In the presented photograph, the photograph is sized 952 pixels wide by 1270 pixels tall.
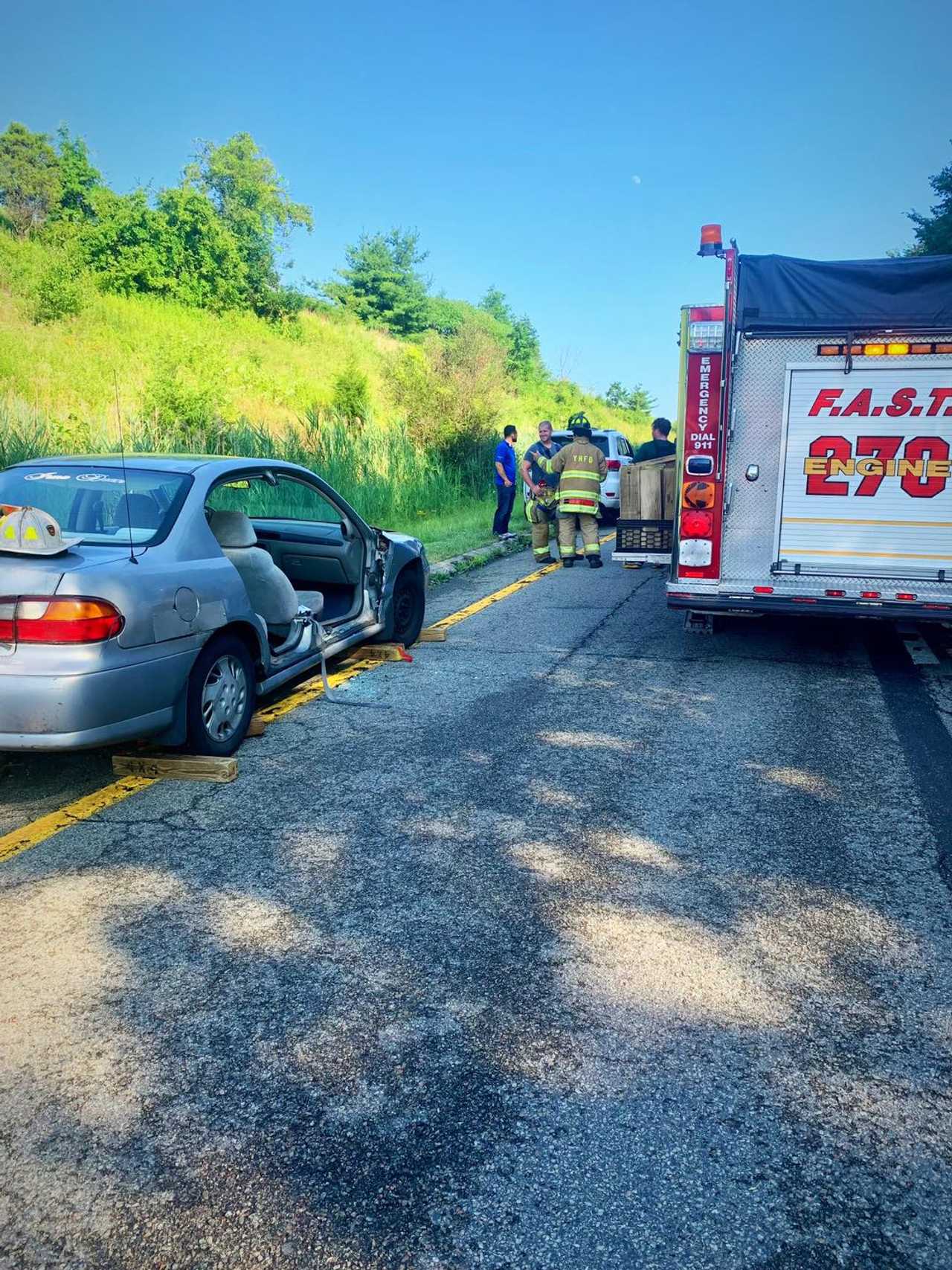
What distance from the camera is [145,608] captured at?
4.31 m

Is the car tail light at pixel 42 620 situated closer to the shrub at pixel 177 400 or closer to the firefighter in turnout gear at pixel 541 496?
the firefighter in turnout gear at pixel 541 496

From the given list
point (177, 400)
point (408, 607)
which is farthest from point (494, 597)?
point (177, 400)

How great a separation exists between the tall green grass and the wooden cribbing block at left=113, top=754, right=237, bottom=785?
254 inches

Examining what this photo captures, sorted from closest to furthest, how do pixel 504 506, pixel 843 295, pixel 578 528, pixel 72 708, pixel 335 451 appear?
pixel 72 708 → pixel 843 295 → pixel 578 528 → pixel 504 506 → pixel 335 451

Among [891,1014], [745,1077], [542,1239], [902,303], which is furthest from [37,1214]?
[902,303]

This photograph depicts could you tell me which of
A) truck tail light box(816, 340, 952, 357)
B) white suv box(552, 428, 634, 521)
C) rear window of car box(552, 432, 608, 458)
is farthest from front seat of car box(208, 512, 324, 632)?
white suv box(552, 428, 634, 521)

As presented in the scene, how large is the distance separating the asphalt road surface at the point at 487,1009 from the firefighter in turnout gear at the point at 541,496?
7.83 meters

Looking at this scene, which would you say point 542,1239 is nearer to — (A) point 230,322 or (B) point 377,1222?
(B) point 377,1222

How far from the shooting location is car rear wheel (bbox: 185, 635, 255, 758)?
186 inches

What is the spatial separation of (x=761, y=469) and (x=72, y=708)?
5.04 m

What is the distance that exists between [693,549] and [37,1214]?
6.02m

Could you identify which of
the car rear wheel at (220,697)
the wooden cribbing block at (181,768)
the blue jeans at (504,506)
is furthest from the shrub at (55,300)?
the wooden cribbing block at (181,768)

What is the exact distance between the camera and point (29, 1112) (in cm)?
247

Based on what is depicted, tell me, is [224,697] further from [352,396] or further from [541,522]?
[352,396]
